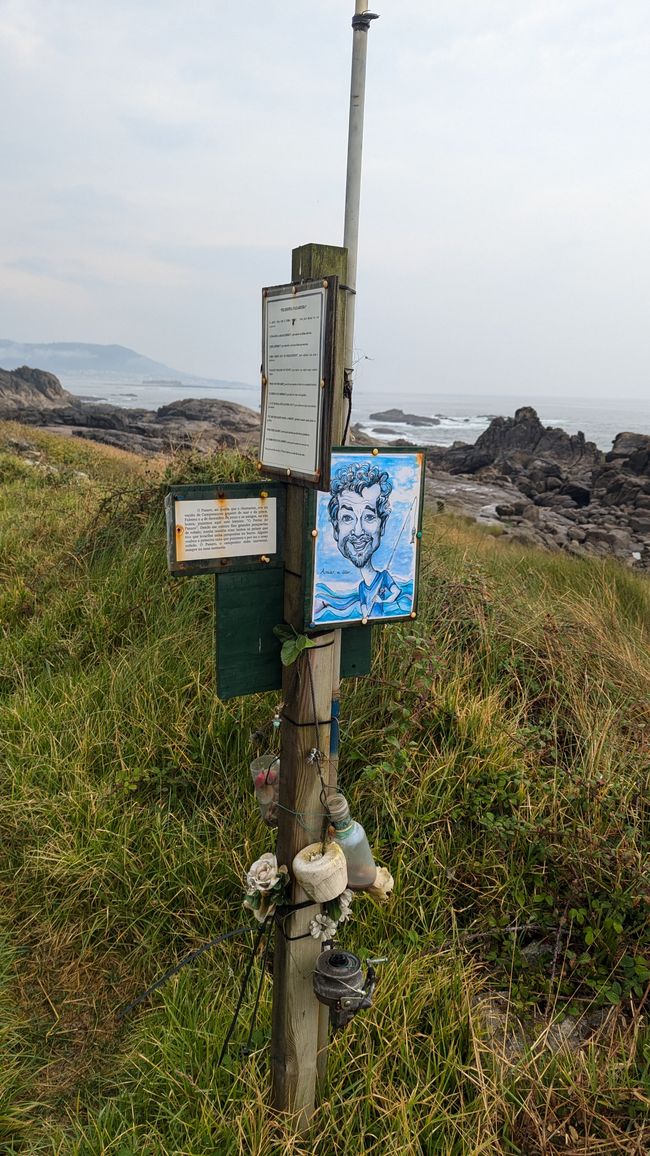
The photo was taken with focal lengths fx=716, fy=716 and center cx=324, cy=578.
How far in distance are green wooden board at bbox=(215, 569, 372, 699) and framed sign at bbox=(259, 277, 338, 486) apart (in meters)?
0.33

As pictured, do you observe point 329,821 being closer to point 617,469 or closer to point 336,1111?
point 336,1111

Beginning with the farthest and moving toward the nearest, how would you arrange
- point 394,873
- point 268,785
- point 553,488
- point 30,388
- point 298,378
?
1. point 30,388
2. point 553,488
3. point 394,873
4. point 268,785
5. point 298,378

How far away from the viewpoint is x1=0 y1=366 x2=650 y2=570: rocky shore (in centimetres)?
1457

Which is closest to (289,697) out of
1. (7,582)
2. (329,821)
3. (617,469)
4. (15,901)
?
Answer: (329,821)

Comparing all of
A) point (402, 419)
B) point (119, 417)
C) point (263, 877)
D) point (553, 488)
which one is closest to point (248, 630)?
point (263, 877)

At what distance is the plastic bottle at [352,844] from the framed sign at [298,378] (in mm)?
944

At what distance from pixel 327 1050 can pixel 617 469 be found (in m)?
24.2

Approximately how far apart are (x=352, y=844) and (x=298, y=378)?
1347 mm

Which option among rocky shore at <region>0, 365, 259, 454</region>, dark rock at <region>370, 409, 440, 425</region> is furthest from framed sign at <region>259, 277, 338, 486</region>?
dark rock at <region>370, 409, 440, 425</region>

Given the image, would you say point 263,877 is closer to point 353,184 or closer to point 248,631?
point 248,631

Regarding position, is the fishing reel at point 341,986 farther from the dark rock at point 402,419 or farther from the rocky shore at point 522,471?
the dark rock at point 402,419

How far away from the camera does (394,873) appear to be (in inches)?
117

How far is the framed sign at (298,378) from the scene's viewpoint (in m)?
1.75

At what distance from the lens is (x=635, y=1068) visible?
2.36m
